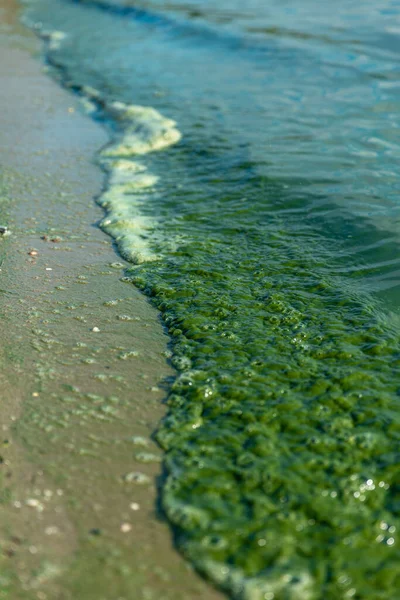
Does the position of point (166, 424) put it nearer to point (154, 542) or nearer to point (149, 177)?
point (154, 542)

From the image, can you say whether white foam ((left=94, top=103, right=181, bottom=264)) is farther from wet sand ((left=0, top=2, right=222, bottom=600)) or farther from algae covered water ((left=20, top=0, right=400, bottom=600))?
wet sand ((left=0, top=2, right=222, bottom=600))

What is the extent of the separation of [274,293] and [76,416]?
77.2 inches

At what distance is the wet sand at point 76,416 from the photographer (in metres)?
2.91

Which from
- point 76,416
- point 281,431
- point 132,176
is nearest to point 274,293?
point 281,431

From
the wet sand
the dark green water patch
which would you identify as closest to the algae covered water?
the dark green water patch

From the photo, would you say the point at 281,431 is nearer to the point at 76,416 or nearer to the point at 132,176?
the point at 76,416

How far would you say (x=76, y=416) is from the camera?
385 cm

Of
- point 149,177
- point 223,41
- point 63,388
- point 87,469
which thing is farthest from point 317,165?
point 223,41

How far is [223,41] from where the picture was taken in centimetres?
1450

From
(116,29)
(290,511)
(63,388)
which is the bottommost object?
(116,29)

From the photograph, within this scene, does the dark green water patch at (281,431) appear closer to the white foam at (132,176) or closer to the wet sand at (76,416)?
the wet sand at (76,416)

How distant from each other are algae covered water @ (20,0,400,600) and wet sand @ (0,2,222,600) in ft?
0.52

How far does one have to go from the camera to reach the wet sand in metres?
2.91

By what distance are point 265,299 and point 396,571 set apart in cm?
250
